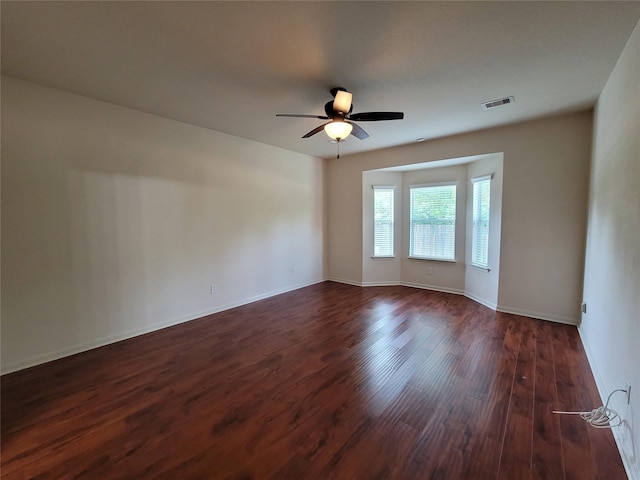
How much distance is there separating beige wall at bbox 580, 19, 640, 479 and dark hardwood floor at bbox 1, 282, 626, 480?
0.87ft

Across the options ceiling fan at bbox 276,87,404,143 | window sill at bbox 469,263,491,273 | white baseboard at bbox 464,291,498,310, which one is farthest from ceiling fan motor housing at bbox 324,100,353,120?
white baseboard at bbox 464,291,498,310

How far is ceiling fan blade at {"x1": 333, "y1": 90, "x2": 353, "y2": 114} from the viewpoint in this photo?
250 centimetres

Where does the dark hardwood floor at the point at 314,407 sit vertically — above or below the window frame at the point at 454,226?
below

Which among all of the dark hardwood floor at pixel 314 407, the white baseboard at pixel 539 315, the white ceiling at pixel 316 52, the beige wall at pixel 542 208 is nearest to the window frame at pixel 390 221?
the beige wall at pixel 542 208

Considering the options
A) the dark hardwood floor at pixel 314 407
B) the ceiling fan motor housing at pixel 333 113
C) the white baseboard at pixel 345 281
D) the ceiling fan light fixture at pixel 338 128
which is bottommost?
the dark hardwood floor at pixel 314 407

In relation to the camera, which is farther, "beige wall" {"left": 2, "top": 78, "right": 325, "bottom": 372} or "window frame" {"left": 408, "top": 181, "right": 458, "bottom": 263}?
"window frame" {"left": 408, "top": 181, "right": 458, "bottom": 263}

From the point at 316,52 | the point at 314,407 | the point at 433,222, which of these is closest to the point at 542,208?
the point at 433,222

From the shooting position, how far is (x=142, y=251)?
3.46 metres

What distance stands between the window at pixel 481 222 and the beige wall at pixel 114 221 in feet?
11.9

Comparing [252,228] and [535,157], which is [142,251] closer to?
[252,228]

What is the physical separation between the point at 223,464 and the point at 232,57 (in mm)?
2914

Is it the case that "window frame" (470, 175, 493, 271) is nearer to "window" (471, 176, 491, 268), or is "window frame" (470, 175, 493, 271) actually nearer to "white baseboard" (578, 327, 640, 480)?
"window" (471, 176, 491, 268)

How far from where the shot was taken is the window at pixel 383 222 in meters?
5.76

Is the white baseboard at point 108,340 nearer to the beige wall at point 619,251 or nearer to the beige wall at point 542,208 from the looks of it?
the beige wall at point 542,208
